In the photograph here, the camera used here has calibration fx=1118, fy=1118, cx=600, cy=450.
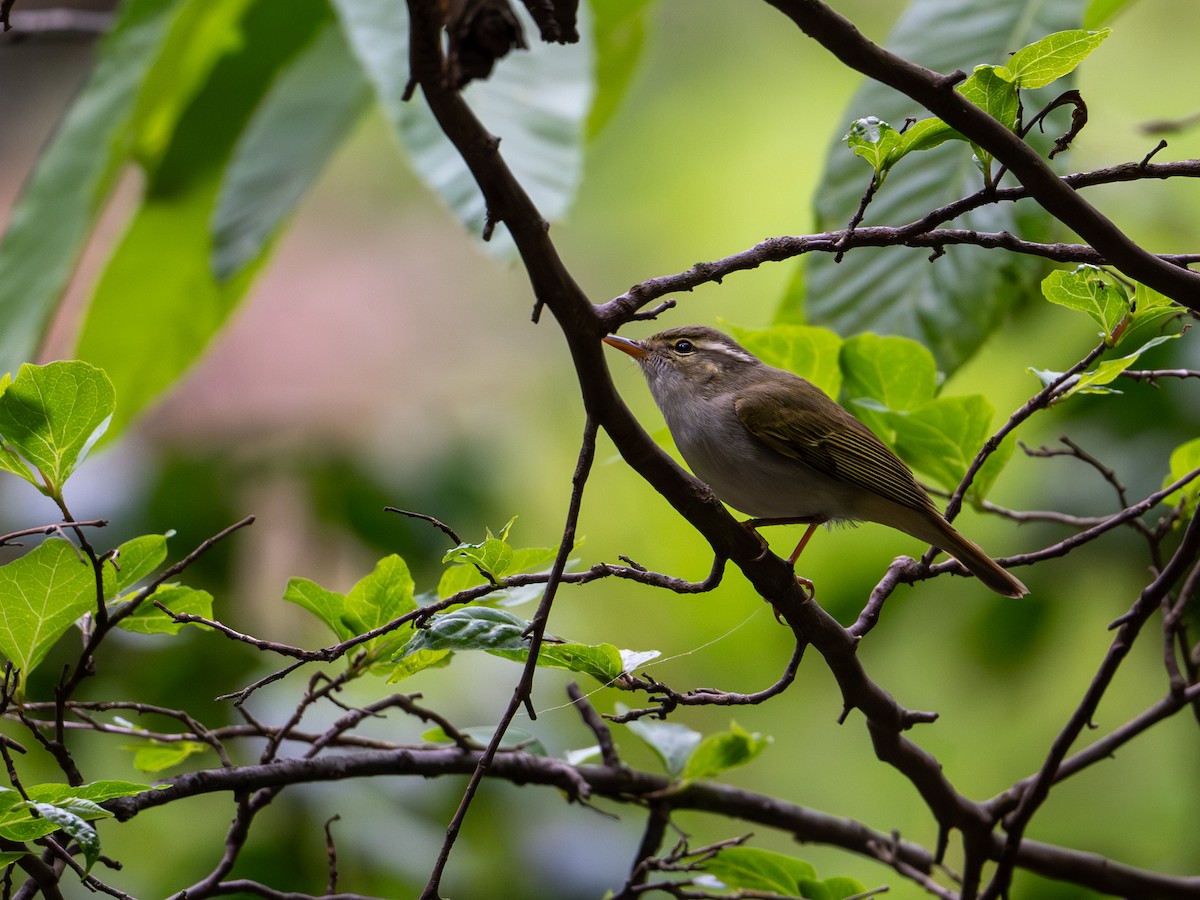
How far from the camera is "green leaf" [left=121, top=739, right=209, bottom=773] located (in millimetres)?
1303

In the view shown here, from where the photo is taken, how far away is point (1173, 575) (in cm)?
123

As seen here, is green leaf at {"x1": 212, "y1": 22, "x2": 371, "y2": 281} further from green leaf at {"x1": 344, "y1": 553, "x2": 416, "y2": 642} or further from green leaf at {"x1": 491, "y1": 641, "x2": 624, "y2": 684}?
green leaf at {"x1": 491, "y1": 641, "x2": 624, "y2": 684}

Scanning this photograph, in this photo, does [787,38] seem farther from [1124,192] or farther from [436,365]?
[1124,192]

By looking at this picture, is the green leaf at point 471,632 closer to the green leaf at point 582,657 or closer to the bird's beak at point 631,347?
the green leaf at point 582,657

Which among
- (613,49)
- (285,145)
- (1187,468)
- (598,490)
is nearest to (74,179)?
(285,145)

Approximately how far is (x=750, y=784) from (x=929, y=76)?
3182 mm

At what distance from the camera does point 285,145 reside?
1949mm

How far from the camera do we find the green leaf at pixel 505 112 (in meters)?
1.47

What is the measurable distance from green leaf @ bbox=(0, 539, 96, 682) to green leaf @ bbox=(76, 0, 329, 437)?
2.63 ft

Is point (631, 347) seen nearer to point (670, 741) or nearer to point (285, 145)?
point (285, 145)

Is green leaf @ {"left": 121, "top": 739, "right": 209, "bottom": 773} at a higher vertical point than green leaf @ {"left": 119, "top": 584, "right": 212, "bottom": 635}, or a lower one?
lower

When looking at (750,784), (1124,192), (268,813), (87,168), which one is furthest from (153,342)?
(750,784)

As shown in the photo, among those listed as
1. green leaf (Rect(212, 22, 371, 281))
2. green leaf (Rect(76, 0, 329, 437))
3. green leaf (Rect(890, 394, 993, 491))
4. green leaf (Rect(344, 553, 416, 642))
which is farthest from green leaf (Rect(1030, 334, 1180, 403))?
green leaf (Rect(76, 0, 329, 437))

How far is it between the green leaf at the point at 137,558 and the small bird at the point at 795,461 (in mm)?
860
